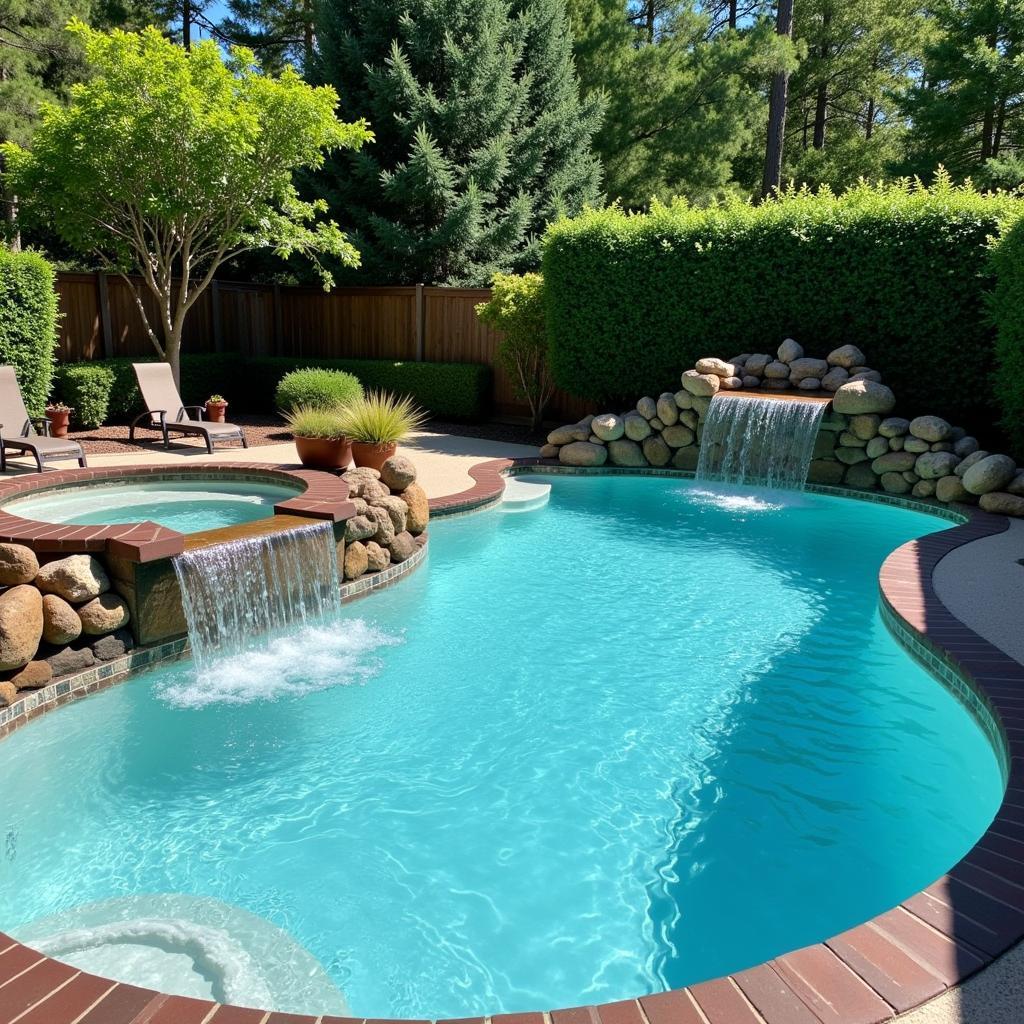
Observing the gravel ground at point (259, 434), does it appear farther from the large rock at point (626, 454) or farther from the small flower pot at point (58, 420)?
the large rock at point (626, 454)

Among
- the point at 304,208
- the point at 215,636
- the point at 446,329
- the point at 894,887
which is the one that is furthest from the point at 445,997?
the point at 446,329

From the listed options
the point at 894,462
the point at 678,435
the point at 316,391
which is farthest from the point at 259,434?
the point at 894,462

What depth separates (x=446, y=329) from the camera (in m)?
15.8

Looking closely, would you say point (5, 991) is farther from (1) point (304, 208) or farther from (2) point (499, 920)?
(1) point (304, 208)

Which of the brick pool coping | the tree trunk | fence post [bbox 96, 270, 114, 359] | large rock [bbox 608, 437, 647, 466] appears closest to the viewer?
the brick pool coping

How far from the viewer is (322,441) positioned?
8.49 metres

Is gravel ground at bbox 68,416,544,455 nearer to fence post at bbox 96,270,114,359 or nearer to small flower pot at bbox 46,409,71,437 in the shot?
small flower pot at bbox 46,409,71,437

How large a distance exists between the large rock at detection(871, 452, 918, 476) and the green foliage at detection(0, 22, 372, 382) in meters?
8.56

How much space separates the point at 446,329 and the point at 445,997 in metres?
13.9

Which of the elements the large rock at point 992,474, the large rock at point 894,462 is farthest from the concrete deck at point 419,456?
the large rock at point 992,474

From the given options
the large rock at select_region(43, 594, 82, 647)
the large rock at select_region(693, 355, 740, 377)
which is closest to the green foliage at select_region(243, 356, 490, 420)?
the large rock at select_region(693, 355, 740, 377)

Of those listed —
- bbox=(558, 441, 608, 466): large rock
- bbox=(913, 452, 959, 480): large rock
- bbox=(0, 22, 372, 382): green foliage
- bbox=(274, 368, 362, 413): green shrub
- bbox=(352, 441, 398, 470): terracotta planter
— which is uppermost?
bbox=(0, 22, 372, 382): green foliage

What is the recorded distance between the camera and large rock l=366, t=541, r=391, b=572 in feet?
23.2

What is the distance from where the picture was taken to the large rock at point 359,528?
6836 millimetres
